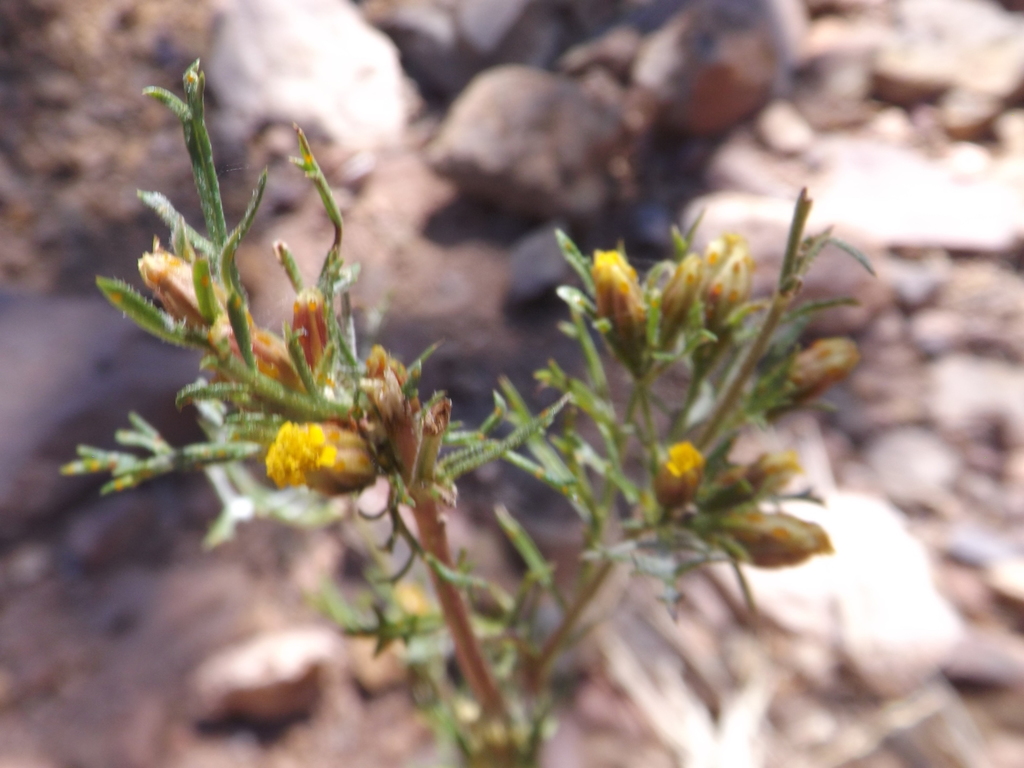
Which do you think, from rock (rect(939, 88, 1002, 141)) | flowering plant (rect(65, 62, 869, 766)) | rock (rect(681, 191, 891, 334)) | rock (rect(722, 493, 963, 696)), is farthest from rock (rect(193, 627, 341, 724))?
rock (rect(939, 88, 1002, 141))

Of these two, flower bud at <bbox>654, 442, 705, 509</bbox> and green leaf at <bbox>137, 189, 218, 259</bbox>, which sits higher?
green leaf at <bbox>137, 189, 218, 259</bbox>

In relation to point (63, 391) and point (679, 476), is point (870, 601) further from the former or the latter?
point (63, 391)

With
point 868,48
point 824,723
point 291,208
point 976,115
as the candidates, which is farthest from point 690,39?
point 824,723

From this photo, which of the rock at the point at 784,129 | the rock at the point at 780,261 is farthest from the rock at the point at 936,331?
the rock at the point at 784,129

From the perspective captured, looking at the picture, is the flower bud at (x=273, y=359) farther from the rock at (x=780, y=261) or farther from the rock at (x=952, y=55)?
the rock at (x=952, y=55)

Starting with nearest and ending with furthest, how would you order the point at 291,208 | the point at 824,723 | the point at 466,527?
the point at 824,723 → the point at 466,527 → the point at 291,208

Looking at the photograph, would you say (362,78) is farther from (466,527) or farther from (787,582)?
(787,582)

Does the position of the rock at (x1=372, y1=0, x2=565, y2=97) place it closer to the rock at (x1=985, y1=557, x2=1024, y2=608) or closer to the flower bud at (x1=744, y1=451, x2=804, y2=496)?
the rock at (x1=985, y1=557, x2=1024, y2=608)

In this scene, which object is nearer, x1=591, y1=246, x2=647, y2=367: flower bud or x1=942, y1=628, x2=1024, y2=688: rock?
x1=591, y1=246, x2=647, y2=367: flower bud

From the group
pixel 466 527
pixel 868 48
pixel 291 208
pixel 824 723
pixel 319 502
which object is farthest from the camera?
pixel 868 48
